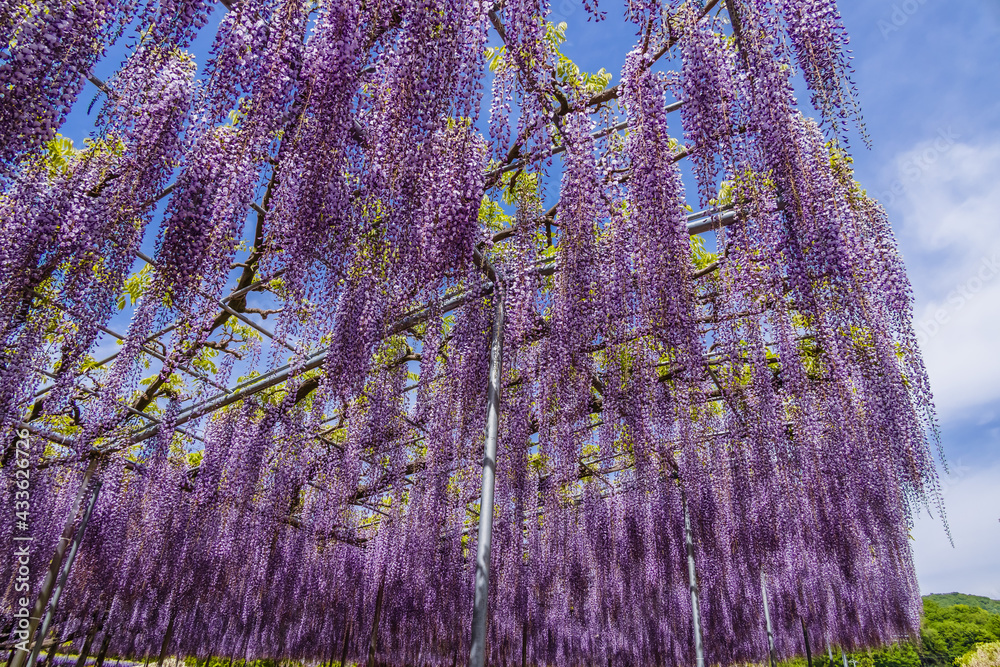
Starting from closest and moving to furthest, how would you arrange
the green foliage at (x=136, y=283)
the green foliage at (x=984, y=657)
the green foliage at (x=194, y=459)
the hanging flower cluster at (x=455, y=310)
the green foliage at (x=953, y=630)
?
the hanging flower cluster at (x=455, y=310) < the green foliage at (x=136, y=283) < the green foliage at (x=984, y=657) < the green foliage at (x=194, y=459) < the green foliage at (x=953, y=630)

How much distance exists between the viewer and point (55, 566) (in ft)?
23.7

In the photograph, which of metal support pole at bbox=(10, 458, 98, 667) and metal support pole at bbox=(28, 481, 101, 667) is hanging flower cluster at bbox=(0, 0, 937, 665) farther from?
metal support pole at bbox=(28, 481, 101, 667)

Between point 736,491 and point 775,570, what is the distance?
7.55ft

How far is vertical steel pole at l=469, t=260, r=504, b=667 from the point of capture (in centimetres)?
342

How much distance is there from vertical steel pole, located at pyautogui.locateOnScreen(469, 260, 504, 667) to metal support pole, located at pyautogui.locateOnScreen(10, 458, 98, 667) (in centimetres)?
655

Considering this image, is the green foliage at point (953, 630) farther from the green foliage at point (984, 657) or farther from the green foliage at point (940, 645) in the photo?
the green foliage at point (984, 657)

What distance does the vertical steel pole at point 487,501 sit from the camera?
3.42 meters

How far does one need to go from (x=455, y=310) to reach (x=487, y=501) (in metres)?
2.62

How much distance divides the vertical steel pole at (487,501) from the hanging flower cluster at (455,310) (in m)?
0.07

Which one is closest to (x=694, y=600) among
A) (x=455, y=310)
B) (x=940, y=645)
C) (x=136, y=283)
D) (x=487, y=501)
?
(x=487, y=501)

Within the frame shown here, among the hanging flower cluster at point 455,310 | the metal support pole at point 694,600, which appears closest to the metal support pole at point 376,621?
the hanging flower cluster at point 455,310

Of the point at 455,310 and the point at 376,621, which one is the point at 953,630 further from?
the point at 455,310

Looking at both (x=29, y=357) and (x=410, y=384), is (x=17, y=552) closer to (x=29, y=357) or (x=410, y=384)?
(x=29, y=357)

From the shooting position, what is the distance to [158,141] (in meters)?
3.24
